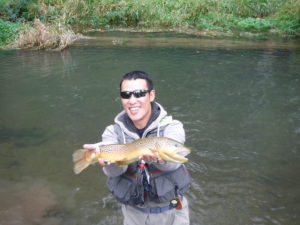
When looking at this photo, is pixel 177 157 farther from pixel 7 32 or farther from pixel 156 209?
pixel 7 32

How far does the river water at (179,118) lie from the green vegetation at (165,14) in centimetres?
684

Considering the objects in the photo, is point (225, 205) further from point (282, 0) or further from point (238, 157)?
point (282, 0)

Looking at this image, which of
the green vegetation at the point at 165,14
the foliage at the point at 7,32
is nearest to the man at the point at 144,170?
the foliage at the point at 7,32

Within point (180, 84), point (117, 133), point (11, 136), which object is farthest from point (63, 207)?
point (180, 84)

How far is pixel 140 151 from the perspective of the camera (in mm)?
2551

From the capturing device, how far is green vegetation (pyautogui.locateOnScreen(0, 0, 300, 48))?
797 inches


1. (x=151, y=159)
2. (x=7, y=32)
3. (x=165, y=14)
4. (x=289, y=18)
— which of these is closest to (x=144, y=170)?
(x=151, y=159)

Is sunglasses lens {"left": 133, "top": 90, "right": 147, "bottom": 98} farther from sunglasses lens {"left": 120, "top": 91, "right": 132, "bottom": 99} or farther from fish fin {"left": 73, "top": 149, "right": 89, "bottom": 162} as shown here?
fish fin {"left": 73, "top": 149, "right": 89, "bottom": 162}

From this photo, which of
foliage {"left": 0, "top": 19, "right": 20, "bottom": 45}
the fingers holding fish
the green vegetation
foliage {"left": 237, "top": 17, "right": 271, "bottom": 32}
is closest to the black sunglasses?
the fingers holding fish

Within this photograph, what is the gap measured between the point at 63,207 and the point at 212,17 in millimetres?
19450

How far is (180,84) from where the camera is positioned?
986cm

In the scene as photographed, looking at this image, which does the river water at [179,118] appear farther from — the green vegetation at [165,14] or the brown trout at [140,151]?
the green vegetation at [165,14]

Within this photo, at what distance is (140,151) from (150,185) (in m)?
0.43

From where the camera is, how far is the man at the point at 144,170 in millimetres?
2832
